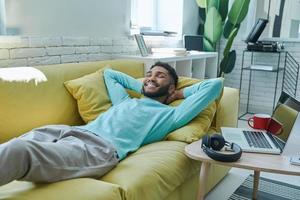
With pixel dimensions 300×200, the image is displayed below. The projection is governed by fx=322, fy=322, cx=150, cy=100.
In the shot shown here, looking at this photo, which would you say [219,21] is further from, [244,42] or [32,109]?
[32,109]

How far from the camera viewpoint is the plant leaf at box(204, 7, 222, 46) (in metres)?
3.73

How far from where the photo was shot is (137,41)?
9.84ft

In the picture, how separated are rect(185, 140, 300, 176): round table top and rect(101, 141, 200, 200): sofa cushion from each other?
0.14 metres

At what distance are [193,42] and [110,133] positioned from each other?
2509 millimetres

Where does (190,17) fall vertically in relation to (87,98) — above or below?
above

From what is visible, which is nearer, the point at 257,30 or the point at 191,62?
the point at 191,62

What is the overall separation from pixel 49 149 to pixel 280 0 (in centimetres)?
373

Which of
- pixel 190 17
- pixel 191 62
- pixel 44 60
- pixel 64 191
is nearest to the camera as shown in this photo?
pixel 64 191

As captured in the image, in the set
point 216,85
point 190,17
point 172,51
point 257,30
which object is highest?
point 190,17

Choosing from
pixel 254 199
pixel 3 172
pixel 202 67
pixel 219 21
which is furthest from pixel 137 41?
pixel 3 172

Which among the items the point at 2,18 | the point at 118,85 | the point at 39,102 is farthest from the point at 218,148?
the point at 2,18

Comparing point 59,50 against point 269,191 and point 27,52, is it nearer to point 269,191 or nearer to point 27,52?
point 27,52

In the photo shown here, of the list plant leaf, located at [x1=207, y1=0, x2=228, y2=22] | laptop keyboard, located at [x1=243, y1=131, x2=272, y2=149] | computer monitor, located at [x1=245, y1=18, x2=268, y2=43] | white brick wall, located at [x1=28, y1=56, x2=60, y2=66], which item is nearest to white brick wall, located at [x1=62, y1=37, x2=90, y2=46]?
white brick wall, located at [x1=28, y1=56, x2=60, y2=66]

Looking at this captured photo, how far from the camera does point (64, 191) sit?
1.13 m
